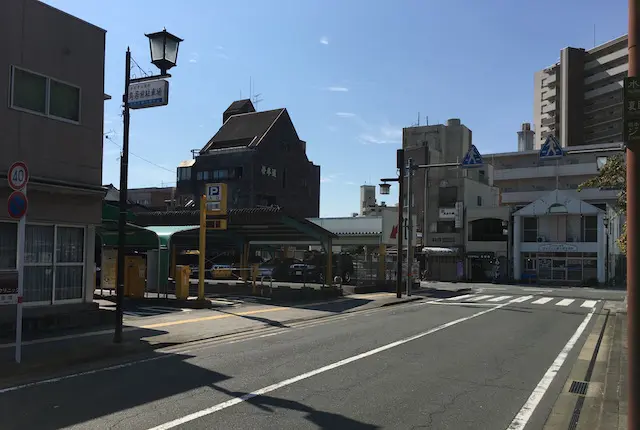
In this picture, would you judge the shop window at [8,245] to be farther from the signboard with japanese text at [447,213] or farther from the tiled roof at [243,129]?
the tiled roof at [243,129]

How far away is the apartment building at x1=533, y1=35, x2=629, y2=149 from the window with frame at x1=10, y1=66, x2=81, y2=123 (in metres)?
81.5

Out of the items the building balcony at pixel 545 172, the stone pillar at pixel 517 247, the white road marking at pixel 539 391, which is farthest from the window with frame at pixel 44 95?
the building balcony at pixel 545 172

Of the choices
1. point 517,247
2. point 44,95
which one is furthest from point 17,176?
point 517,247

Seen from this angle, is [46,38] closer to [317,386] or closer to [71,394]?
[71,394]

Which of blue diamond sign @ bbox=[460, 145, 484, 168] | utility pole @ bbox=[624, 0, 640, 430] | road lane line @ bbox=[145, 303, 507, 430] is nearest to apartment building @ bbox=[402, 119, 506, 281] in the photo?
blue diamond sign @ bbox=[460, 145, 484, 168]

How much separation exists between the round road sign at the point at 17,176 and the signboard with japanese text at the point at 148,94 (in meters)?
2.93

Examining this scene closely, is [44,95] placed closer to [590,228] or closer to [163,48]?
[163,48]

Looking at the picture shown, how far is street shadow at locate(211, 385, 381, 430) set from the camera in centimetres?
609

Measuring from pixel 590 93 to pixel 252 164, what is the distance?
53.9 metres

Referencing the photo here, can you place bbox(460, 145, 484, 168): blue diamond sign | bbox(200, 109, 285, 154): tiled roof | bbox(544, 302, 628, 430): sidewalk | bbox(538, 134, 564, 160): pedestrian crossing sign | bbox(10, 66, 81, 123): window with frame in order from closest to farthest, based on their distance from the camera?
bbox(544, 302, 628, 430): sidewalk
bbox(10, 66, 81, 123): window with frame
bbox(538, 134, 564, 160): pedestrian crossing sign
bbox(460, 145, 484, 168): blue diamond sign
bbox(200, 109, 285, 154): tiled roof

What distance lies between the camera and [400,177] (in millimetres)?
26656

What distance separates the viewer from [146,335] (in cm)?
1234

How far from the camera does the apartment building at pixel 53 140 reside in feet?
38.9

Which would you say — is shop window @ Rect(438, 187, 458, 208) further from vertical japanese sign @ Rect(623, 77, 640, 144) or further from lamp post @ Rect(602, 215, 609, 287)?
vertical japanese sign @ Rect(623, 77, 640, 144)
